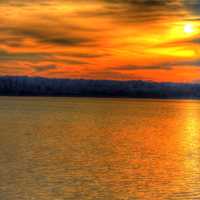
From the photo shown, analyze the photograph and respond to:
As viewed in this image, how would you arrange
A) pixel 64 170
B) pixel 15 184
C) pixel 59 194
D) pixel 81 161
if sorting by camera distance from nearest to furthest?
pixel 59 194 < pixel 15 184 < pixel 64 170 < pixel 81 161

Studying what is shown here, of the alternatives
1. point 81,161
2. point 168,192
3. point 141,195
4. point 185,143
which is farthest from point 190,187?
point 185,143

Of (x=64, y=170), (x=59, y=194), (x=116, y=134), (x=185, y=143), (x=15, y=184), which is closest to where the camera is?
(x=59, y=194)

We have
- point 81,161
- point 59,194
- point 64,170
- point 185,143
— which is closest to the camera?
point 59,194

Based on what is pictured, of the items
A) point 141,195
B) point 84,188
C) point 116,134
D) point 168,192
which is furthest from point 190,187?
point 116,134

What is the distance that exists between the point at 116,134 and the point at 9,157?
2506 cm

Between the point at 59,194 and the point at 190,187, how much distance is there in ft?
23.9

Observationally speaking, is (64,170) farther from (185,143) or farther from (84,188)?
(185,143)

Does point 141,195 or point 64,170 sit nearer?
point 141,195

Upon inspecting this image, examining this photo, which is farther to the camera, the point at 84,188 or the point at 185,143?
the point at 185,143

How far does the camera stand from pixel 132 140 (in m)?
51.5

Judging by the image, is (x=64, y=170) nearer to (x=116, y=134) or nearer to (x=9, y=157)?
(x=9, y=157)

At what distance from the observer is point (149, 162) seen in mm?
34906

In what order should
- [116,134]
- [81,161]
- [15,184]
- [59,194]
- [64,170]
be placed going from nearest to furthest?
[59,194] < [15,184] < [64,170] < [81,161] < [116,134]

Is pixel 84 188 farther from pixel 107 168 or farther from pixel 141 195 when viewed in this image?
pixel 107 168
